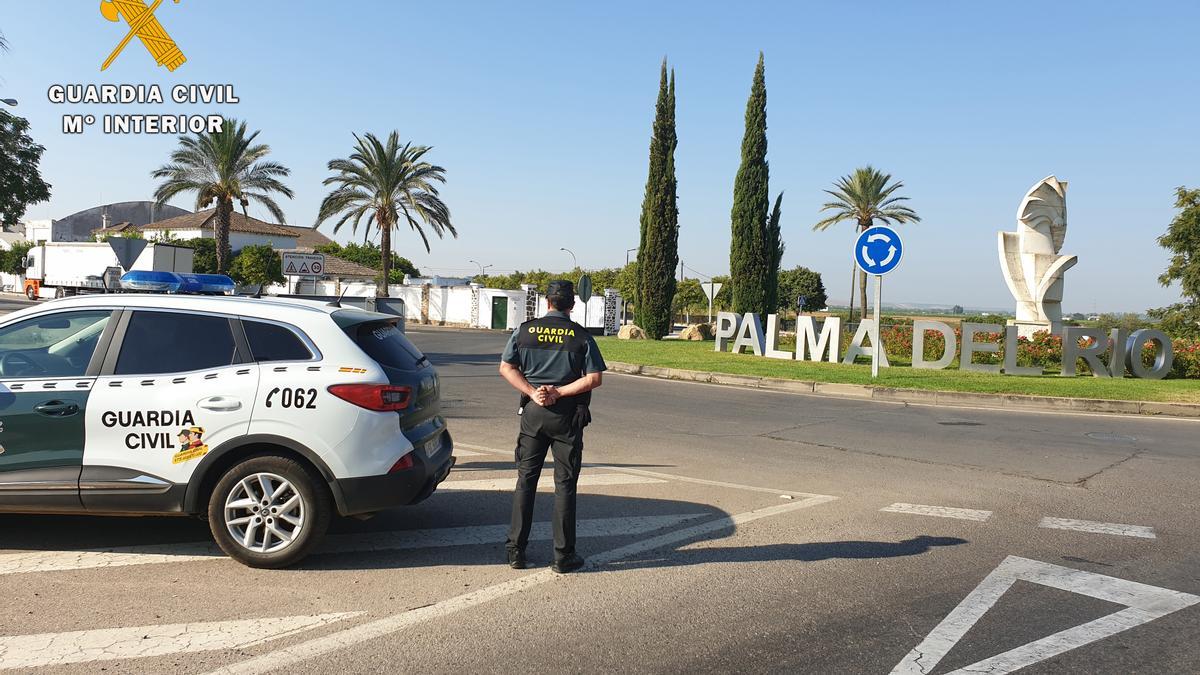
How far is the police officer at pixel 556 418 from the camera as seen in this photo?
485 cm

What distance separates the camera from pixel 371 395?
15.9 ft

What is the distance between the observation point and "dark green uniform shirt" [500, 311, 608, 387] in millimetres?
4914

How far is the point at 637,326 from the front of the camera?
35.8m

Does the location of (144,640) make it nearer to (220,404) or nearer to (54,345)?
(220,404)

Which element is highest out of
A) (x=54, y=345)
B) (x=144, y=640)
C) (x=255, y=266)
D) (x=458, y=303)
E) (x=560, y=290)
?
(x=255, y=266)

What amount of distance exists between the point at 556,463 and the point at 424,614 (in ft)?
3.82

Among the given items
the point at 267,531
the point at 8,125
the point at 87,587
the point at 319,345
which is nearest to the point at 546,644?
the point at 267,531

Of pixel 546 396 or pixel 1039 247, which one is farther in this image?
pixel 1039 247

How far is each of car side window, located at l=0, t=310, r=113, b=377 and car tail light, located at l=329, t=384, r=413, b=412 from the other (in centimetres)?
157

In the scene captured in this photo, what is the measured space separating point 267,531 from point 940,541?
4381 millimetres

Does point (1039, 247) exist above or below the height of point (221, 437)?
above

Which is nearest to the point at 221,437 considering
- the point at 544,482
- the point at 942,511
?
the point at 544,482

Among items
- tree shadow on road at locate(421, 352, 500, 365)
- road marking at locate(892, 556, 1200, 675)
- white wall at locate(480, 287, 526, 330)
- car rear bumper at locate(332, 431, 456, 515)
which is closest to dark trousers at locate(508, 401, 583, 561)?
car rear bumper at locate(332, 431, 456, 515)

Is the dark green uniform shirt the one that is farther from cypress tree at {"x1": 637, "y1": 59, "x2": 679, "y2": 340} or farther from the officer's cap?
cypress tree at {"x1": 637, "y1": 59, "x2": 679, "y2": 340}
